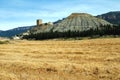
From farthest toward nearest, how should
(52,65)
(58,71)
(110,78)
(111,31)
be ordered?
(111,31)
(52,65)
(58,71)
(110,78)

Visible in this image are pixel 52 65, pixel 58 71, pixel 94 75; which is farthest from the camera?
pixel 52 65

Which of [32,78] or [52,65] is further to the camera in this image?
[52,65]

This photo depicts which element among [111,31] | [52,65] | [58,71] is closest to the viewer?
[58,71]

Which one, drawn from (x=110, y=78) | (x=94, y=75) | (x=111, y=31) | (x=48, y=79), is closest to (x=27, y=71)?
(x=48, y=79)

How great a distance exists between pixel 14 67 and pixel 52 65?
4.00 meters

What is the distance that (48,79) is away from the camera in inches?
870

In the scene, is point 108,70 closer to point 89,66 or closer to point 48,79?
point 89,66

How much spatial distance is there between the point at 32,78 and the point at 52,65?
580 centimetres

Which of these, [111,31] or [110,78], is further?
[111,31]

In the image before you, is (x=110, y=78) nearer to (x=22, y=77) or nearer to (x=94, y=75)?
(x=94, y=75)

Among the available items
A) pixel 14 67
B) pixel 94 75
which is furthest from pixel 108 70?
pixel 14 67

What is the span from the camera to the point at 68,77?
2264 cm

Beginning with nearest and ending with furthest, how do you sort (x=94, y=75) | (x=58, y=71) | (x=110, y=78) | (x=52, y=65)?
(x=110, y=78) → (x=94, y=75) → (x=58, y=71) → (x=52, y=65)

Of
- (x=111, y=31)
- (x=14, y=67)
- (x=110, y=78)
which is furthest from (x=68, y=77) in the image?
→ (x=111, y=31)
